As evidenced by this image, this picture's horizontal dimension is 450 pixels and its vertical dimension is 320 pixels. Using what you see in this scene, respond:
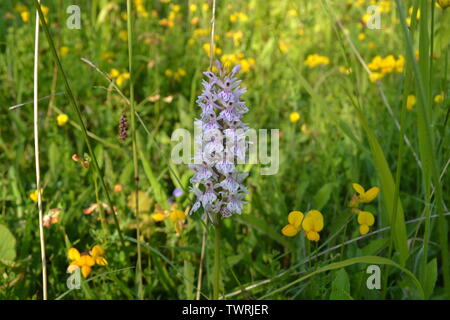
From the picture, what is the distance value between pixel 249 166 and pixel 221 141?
856 mm

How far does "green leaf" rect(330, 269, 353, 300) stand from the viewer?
115 cm

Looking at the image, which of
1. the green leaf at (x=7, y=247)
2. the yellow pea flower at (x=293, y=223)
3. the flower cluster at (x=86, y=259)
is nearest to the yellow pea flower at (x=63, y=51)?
the green leaf at (x=7, y=247)

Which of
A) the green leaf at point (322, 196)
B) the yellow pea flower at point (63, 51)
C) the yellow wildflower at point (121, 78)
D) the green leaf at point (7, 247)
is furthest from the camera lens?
the yellow pea flower at point (63, 51)

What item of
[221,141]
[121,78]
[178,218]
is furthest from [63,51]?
[221,141]

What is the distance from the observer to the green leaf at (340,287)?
115 centimetres

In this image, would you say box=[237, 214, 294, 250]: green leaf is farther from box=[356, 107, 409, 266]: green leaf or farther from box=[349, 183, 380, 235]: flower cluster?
box=[356, 107, 409, 266]: green leaf

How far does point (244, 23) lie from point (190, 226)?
1.85m

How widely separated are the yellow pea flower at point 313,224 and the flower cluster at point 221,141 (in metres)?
0.27

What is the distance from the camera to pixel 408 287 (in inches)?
50.6

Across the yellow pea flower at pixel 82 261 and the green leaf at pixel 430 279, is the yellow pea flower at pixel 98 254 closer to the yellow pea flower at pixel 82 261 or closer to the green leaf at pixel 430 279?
the yellow pea flower at pixel 82 261

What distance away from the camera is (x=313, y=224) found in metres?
1.21
